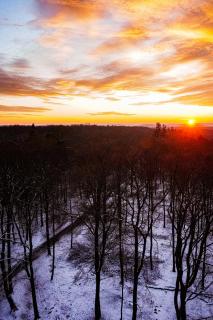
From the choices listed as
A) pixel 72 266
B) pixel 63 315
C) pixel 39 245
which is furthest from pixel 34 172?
pixel 63 315

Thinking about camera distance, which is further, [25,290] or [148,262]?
[148,262]

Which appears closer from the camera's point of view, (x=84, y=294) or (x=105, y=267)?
(x=84, y=294)

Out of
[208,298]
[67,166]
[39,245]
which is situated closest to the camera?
[208,298]

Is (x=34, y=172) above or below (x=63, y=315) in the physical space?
above

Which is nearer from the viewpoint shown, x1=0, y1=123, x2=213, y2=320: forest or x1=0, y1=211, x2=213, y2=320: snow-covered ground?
x1=0, y1=123, x2=213, y2=320: forest

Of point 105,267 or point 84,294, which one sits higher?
point 105,267

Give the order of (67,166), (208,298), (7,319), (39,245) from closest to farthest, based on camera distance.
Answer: (7,319), (208,298), (39,245), (67,166)

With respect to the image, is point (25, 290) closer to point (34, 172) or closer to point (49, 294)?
point (49, 294)

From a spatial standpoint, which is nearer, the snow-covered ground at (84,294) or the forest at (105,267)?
the forest at (105,267)
